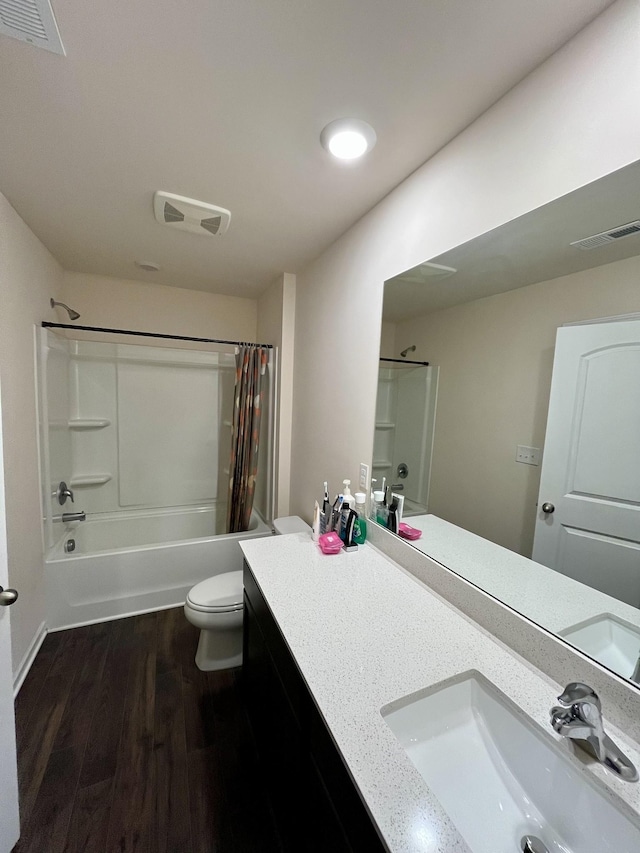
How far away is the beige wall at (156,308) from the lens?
2637 millimetres

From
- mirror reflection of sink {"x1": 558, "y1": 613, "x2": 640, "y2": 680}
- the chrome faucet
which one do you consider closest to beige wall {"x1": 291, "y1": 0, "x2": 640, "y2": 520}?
mirror reflection of sink {"x1": 558, "y1": 613, "x2": 640, "y2": 680}

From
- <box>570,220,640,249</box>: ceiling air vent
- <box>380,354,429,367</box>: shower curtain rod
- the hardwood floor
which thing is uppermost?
<box>570,220,640,249</box>: ceiling air vent

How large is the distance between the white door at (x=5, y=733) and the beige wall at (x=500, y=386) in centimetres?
143

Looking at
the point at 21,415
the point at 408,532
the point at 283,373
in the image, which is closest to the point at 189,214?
the point at 283,373

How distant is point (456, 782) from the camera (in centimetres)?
68

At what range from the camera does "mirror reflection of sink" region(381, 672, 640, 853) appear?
23.0 inches

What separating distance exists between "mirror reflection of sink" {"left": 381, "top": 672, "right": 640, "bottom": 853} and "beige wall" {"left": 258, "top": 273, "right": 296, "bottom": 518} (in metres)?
1.91

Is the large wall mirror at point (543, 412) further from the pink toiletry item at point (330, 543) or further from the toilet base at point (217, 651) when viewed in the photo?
the toilet base at point (217, 651)

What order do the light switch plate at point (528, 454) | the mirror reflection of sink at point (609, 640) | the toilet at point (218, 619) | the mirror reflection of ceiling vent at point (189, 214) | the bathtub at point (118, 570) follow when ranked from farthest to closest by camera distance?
the bathtub at point (118, 570) → the toilet at point (218, 619) → the mirror reflection of ceiling vent at point (189, 214) → the light switch plate at point (528, 454) → the mirror reflection of sink at point (609, 640)

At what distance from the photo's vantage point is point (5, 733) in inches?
37.9

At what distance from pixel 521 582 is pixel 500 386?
59 centimetres

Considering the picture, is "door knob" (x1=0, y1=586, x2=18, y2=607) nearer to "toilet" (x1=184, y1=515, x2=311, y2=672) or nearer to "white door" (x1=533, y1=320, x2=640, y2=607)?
"toilet" (x1=184, y1=515, x2=311, y2=672)

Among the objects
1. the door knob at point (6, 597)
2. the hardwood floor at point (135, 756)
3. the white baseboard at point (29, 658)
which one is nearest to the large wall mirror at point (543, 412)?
the hardwood floor at point (135, 756)

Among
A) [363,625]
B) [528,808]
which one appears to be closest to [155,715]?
[363,625]
